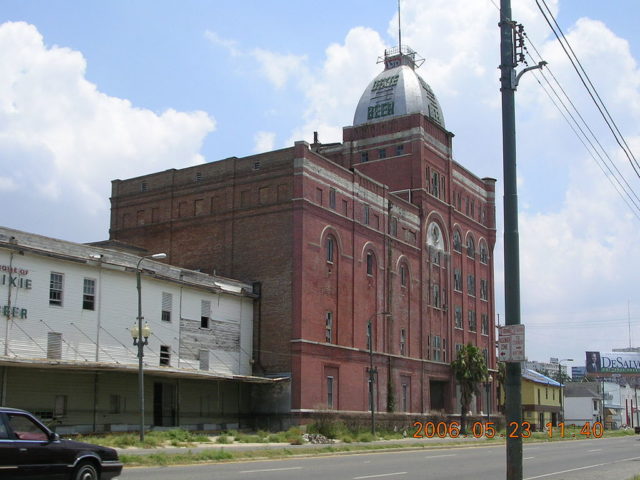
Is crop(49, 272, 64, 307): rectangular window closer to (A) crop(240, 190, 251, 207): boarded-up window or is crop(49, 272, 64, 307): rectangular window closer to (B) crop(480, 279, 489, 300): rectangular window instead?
(A) crop(240, 190, 251, 207): boarded-up window

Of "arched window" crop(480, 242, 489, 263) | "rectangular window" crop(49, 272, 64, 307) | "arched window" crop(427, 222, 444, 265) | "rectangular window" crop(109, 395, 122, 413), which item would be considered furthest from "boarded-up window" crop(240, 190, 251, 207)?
"arched window" crop(480, 242, 489, 263)

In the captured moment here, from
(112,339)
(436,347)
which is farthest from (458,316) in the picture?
(112,339)

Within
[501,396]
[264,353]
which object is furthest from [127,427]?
[501,396]

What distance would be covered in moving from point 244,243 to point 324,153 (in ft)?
62.2

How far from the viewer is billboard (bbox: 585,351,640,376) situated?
538ft

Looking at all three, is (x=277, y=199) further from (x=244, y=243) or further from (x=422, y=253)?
(x=422, y=253)

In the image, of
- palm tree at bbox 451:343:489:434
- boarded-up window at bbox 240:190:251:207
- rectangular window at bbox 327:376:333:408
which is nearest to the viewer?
rectangular window at bbox 327:376:333:408

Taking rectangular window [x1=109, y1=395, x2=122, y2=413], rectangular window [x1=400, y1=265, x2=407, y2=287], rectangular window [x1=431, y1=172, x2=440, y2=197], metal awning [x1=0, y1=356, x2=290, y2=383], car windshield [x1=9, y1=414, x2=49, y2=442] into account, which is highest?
rectangular window [x1=431, y1=172, x2=440, y2=197]

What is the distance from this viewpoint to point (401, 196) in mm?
64562

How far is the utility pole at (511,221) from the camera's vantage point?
13211 millimetres

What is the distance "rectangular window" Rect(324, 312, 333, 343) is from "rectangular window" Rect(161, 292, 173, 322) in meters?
11.2

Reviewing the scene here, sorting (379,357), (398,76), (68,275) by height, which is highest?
(398,76)

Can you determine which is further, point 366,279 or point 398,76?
point 398,76

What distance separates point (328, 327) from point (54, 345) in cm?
1976
